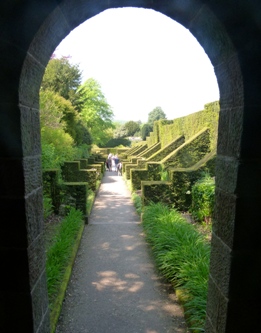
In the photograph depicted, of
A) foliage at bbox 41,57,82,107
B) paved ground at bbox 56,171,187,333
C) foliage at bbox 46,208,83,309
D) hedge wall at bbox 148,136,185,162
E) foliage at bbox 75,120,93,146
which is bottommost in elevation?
paved ground at bbox 56,171,187,333

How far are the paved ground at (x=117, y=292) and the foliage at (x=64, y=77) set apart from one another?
86.0ft

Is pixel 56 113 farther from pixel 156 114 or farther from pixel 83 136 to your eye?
pixel 156 114

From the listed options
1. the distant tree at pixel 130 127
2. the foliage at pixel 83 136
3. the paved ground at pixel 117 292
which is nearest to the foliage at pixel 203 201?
the paved ground at pixel 117 292

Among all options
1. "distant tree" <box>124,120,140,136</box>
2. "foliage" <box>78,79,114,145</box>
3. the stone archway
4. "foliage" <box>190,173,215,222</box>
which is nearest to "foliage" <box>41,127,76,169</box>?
"foliage" <box>190,173,215,222</box>

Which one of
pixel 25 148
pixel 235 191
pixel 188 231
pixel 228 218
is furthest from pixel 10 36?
pixel 188 231

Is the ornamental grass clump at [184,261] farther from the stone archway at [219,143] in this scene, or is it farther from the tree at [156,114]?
the tree at [156,114]

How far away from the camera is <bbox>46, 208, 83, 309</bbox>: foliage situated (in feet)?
12.7

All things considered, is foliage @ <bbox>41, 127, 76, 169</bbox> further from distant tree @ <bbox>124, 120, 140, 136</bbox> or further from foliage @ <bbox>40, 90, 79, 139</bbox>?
distant tree @ <bbox>124, 120, 140, 136</bbox>

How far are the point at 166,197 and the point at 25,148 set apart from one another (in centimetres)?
742

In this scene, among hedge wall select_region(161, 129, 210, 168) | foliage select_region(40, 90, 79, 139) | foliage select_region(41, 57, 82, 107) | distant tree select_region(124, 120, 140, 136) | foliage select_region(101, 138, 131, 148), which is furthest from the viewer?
distant tree select_region(124, 120, 140, 136)

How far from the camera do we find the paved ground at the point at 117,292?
3.38 metres

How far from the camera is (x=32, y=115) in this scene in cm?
203

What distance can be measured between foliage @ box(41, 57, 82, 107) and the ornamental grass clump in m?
27.0

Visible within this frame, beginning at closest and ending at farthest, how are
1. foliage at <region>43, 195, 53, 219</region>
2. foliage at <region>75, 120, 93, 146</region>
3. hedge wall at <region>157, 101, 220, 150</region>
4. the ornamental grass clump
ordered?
the ornamental grass clump < foliage at <region>43, 195, 53, 219</region> < hedge wall at <region>157, 101, 220, 150</region> < foliage at <region>75, 120, 93, 146</region>
